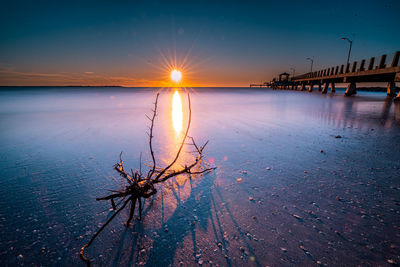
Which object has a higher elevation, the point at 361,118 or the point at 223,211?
the point at 361,118

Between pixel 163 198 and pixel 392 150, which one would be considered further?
pixel 392 150

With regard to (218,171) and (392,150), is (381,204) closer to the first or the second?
(218,171)

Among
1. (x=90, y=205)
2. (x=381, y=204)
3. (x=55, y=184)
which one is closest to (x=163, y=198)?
(x=90, y=205)

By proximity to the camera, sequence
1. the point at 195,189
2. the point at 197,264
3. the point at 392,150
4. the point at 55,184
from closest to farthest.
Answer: the point at 197,264
the point at 195,189
the point at 55,184
the point at 392,150

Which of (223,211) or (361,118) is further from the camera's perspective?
(361,118)

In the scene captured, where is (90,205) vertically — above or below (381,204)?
below

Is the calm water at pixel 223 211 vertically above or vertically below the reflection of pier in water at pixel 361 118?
below

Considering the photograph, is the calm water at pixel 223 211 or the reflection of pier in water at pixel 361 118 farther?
the reflection of pier in water at pixel 361 118

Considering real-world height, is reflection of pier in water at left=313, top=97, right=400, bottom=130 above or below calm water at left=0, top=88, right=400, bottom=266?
above

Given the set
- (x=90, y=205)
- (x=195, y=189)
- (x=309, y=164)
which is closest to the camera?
(x=90, y=205)

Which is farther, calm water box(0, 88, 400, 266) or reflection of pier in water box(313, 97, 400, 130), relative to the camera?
reflection of pier in water box(313, 97, 400, 130)

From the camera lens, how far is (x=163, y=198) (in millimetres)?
2457

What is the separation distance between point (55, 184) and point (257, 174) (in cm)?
356

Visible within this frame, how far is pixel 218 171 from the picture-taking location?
3.25 metres
